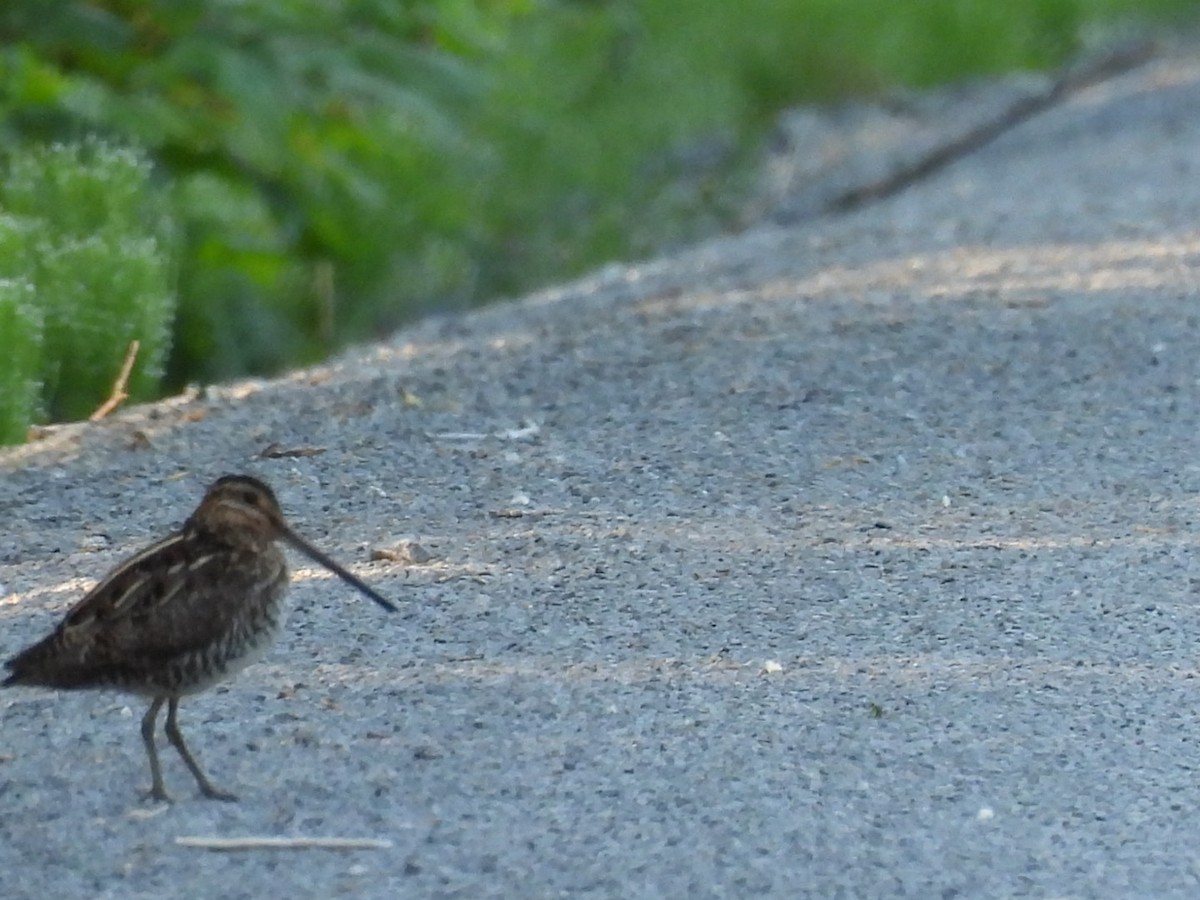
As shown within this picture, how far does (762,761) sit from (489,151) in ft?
39.7

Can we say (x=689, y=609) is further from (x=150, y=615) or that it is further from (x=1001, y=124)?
(x=1001, y=124)

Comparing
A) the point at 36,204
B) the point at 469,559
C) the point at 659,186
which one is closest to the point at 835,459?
the point at 469,559

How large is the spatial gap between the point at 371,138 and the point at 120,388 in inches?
251

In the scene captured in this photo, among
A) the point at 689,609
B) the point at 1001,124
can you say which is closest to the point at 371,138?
the point at 1001,124

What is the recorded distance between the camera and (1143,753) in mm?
5148

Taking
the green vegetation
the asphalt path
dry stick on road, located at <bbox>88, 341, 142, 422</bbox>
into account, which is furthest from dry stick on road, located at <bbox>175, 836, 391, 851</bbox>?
dry stick on road, located at <bbox>88, 341, 142, 422</bbox>

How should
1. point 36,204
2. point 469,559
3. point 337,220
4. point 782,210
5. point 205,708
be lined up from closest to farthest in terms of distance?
point 205,708 < point 469,559 < point 36,204 < point 337,220 < point 782,210

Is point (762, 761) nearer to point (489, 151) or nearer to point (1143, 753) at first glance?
point (1143, 753)

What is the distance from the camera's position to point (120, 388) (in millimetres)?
8133

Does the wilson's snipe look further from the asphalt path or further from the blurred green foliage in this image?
the blurred green foliage

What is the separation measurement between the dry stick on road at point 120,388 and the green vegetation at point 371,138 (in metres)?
0.12

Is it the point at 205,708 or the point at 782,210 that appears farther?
the point at 782,210

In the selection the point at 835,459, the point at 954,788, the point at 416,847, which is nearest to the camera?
the point at 416,847

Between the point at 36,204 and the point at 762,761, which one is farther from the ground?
the point at 36,204
